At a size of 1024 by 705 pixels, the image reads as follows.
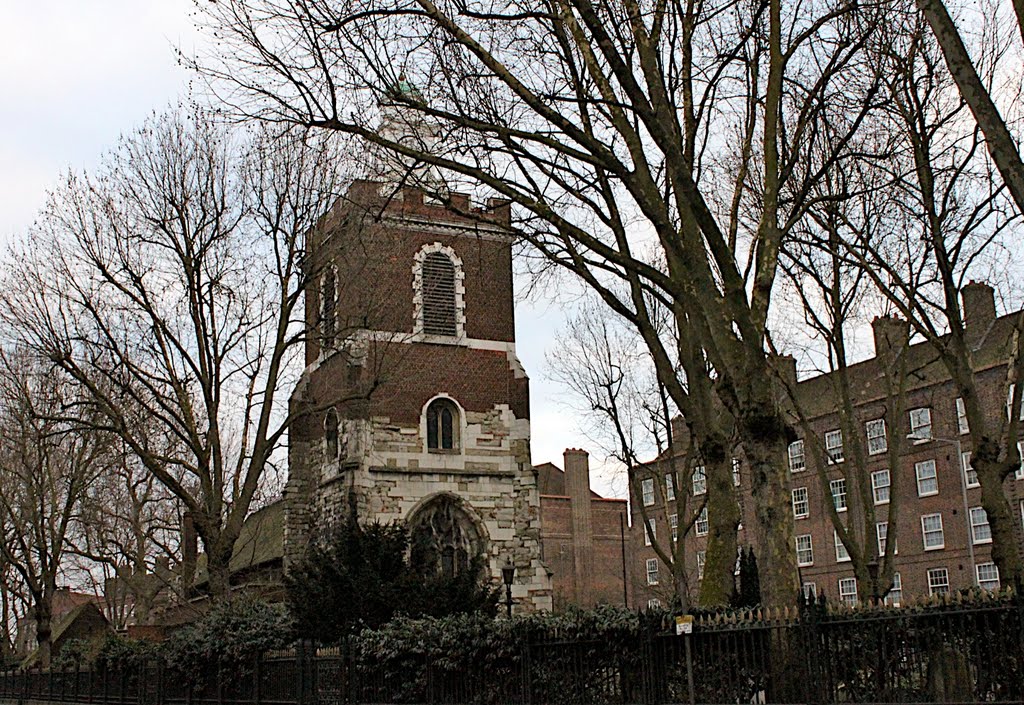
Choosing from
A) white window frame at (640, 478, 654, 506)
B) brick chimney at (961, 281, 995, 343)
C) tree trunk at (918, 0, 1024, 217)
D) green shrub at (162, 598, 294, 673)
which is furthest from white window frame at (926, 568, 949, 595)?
tree trunk at (918, 0, 1024, 217)

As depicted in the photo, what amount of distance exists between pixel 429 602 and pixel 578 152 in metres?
9.65

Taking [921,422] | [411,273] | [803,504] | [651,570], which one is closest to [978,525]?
[921,422]

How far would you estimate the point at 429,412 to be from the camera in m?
31.8

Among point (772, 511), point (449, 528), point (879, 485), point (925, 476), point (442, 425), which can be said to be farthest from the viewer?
point (879, 485)

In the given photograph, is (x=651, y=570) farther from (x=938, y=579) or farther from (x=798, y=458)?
(x=938, y=579)

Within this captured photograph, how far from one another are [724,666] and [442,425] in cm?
2160

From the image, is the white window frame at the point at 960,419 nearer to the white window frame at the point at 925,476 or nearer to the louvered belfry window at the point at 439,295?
the white window frame at the point at 925,476

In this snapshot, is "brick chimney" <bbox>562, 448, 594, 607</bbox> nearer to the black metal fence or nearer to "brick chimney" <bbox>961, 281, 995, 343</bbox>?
"brick chimney" <bbox>961, 281, 995, 343</bbox>

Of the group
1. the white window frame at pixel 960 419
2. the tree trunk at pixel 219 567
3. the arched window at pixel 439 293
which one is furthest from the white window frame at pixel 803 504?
the tree trunk at pixel 219 567

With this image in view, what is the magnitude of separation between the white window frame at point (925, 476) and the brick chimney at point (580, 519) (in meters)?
24.3

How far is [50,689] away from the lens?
30859 mm

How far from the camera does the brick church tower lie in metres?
30.3

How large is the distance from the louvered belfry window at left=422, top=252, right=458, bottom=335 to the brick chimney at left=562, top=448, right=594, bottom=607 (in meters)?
35.4

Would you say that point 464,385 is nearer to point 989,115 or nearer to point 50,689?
point 50,689
